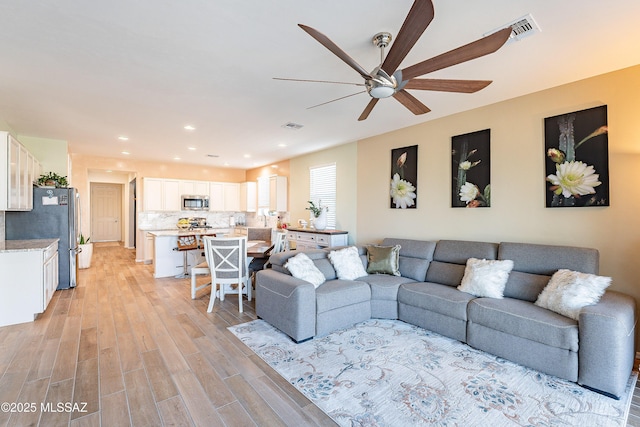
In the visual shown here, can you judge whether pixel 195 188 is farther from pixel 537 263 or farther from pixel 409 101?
pixel 537 263

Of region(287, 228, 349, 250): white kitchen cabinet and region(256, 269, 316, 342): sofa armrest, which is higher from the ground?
region(287, 228, 349, 250): white kitchen cabinet

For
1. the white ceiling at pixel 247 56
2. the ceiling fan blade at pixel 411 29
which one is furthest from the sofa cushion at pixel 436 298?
the ceiling fan blade at pixel 411 29

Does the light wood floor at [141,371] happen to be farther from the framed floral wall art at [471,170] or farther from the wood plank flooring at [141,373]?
the framed floral wall art at [471,170]

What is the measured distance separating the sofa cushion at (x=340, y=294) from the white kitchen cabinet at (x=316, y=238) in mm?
1660

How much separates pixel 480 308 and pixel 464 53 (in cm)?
234

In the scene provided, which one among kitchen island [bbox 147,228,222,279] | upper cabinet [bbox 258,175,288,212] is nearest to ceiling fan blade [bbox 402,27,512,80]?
kitchen island [bbox 147,228,222,279]

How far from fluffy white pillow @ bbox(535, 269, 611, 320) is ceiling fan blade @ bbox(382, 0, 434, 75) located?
2.48 metres

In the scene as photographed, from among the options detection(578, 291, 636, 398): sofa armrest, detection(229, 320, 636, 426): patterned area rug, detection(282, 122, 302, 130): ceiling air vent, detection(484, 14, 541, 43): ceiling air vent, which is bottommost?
detection(229, 320, 636, 426): patterned area rug

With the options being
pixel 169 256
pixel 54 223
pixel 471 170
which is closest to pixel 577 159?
pixel 471 170

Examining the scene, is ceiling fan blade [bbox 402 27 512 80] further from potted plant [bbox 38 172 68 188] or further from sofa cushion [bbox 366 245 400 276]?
potted plant [bbox 38 172 68 188]

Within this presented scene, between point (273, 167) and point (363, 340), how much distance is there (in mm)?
5859

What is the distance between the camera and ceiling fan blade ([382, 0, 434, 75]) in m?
1.46

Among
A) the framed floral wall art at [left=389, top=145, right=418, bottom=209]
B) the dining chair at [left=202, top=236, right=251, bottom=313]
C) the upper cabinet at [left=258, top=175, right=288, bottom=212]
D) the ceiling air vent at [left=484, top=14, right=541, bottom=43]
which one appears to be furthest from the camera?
the upper cabinet at [left=258, top=175, right=288, bottom=212]

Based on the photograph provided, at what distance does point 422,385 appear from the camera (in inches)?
90.9
